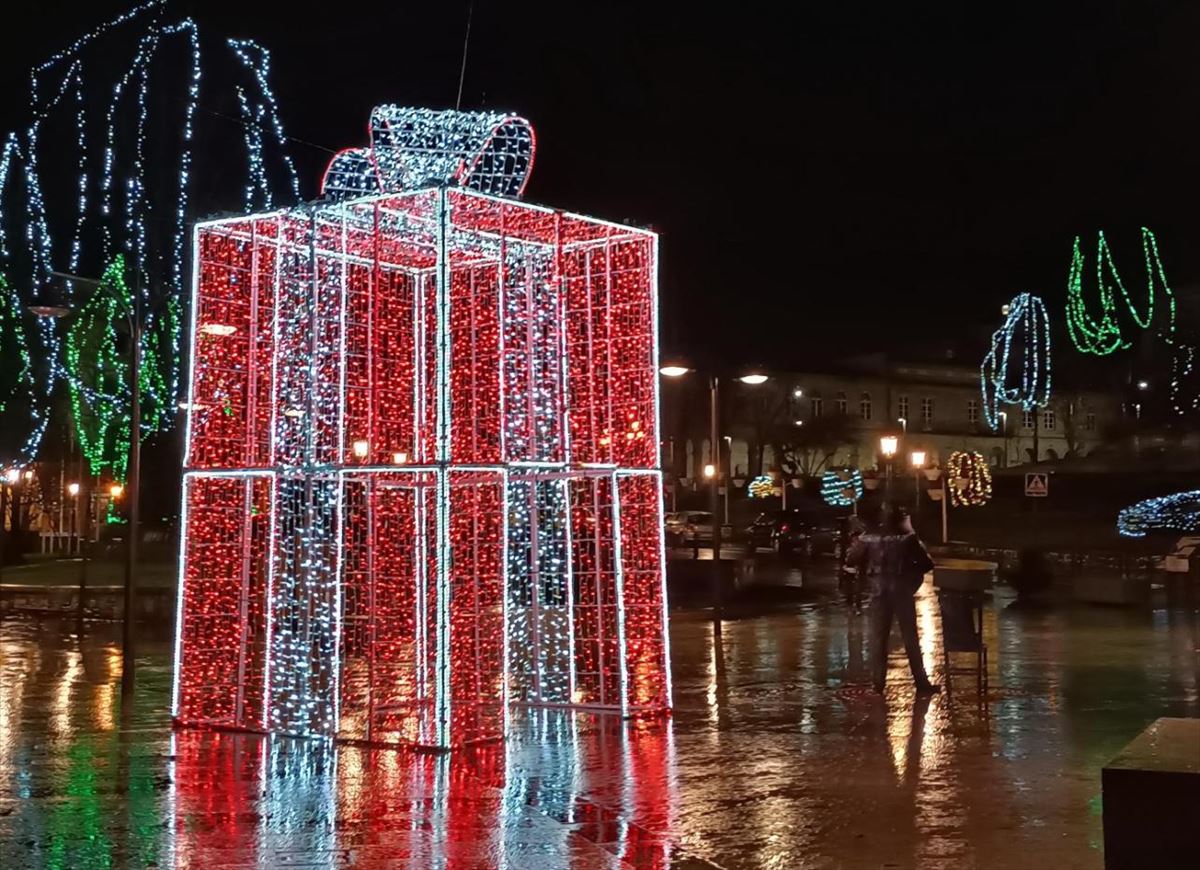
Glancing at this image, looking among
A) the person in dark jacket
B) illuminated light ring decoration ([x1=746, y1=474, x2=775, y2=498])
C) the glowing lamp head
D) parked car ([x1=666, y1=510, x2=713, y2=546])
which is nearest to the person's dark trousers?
the person in dark jacket

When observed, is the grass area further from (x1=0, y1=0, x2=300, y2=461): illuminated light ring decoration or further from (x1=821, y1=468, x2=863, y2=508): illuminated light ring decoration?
(x1=821, y1=468, x2=863, y2=508): illuminated light ring decoration

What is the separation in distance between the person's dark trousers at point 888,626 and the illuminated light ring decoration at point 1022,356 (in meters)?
26.0

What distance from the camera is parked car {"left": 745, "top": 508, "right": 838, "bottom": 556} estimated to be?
48684 millimetres

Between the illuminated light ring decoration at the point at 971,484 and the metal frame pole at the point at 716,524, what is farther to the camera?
the illuminated light ring decoration at the point at 971,484

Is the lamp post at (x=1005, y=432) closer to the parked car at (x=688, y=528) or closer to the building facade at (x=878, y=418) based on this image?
the building facade at (x=878, y=418)

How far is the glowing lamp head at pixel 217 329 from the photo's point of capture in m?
12.0

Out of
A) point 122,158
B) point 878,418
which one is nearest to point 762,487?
point 878,418

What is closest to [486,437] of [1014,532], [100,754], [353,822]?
[100,754]

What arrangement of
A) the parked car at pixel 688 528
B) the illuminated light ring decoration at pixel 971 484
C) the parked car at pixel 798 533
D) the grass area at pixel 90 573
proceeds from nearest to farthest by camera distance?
the grass area at pixel 90 573
the parked car at pixel 798 533
the parked car at pixel 688 528
the illuminated light ring decoration at pixel 971 484

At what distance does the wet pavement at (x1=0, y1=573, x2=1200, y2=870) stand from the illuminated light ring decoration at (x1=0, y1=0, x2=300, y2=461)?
30.8 feet

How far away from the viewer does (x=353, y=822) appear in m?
8.33

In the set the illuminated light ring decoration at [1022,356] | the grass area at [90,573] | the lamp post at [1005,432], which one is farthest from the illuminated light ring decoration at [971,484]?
the grass area at [90,573]

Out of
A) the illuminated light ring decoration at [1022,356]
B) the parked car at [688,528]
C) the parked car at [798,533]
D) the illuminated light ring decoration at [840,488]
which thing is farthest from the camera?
the parked car at [688,528]

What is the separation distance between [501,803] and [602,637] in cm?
357
